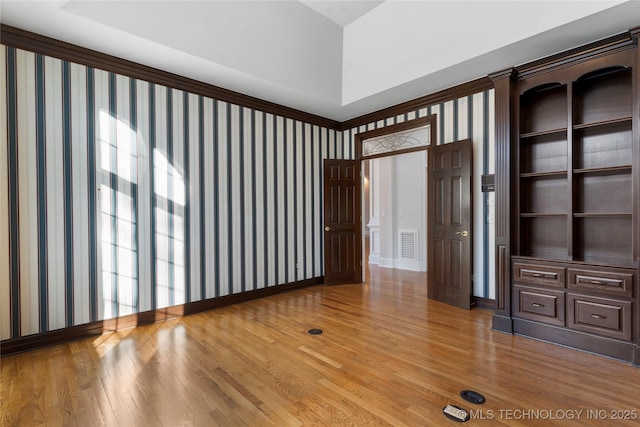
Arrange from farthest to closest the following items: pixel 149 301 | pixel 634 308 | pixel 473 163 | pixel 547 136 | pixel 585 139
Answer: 1. pixel 473 163
2. pixel 149 301
3. pixel 547 136
4. pixel 585 139
5. pixel 634 308

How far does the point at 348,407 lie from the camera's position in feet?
7.03

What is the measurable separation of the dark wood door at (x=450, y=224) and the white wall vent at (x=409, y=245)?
2259 mm

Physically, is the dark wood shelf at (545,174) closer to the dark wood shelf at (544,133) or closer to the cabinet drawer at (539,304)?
the dark wood shelf at (544,133)

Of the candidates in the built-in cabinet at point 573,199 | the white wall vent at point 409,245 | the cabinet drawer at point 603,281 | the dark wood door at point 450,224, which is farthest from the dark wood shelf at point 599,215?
the white wall vent at point 409,245

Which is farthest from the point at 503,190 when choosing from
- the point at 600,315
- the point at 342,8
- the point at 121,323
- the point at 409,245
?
the point at 121,323

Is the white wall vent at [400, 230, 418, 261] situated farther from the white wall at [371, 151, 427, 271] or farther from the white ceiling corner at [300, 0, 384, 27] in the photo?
the white ceiling corner at [300, 0, 384, 27]

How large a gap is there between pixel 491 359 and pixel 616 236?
188 centimetres

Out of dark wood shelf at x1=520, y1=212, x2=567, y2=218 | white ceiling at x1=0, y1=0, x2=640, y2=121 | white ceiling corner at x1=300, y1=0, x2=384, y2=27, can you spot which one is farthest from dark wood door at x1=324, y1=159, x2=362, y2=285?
dark wood shelf at x1=520, y1=212, x2=567, y2=218

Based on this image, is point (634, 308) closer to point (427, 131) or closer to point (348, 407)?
point (348, 407)

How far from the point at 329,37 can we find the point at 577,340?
4836mm

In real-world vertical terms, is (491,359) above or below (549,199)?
below

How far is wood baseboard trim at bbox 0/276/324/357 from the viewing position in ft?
9.96

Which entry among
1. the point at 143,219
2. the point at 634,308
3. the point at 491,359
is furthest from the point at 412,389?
the point at 143,219

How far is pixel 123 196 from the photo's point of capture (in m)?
3.64
